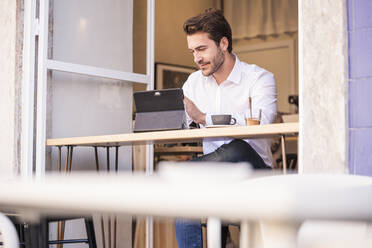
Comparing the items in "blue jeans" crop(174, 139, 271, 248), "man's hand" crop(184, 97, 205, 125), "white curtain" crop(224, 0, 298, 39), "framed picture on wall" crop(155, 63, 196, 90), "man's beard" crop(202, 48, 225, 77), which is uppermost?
"white curtain" crop(224, 0, 298, 39)

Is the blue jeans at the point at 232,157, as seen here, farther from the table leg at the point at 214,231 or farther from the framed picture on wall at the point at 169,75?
the framed picture on wall at the point at 169,75

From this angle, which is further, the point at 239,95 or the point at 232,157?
the point at 239,95

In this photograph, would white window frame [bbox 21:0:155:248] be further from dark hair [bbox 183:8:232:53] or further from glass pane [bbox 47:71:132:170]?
dark hair [bbox 183:8:232:53]

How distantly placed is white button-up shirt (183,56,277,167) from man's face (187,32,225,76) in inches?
2.5

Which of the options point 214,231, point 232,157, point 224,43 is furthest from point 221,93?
point 214,231

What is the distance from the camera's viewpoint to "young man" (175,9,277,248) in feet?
9.00

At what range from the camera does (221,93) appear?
10.6 ft

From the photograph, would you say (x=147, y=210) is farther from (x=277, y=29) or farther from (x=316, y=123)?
(x=277, y=29)

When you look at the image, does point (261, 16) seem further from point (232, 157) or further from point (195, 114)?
point (232, 157)

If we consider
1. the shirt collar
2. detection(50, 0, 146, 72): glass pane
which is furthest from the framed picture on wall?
the shirt collar

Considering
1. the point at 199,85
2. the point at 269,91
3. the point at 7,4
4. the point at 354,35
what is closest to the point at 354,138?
the point at 354,35

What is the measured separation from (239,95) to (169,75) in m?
4.55

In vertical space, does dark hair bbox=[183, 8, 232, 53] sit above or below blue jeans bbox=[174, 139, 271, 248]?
above

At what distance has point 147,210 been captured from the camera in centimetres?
42
